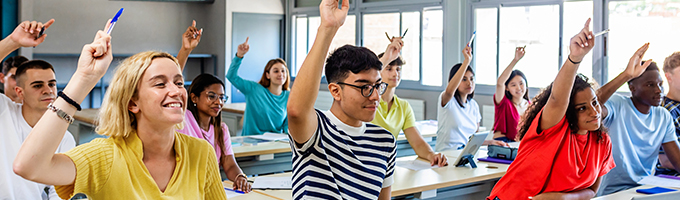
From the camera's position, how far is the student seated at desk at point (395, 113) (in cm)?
339

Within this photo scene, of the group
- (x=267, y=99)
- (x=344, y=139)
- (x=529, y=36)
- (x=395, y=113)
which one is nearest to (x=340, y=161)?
(x=344, y=139)

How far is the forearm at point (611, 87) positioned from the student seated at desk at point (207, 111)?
2010 millimetres

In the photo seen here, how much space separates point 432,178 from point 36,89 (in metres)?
2.05

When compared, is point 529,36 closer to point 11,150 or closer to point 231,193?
point 231,193

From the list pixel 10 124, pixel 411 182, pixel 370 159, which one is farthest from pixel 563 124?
pixel 10 124

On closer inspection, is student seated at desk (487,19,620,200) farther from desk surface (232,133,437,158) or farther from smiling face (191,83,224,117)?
desk surface (232,133,437,158)

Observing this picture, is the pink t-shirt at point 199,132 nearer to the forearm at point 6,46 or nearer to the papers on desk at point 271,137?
the forearm at point 6,46

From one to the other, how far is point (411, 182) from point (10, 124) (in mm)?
1935

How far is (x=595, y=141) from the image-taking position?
2.39 metres

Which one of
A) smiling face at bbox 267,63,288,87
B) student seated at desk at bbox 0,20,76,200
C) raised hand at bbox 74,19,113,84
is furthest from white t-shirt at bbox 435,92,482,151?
raised hand at bbox 74,19,113,84

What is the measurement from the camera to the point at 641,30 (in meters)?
5.32

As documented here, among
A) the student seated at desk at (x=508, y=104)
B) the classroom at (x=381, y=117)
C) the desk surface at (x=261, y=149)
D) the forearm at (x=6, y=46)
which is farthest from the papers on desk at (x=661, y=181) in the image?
the forearm at (x=6, y=46)

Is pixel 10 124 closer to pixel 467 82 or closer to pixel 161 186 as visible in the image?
pixel 161 186

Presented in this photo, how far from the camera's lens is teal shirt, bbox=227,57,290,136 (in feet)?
16.0
